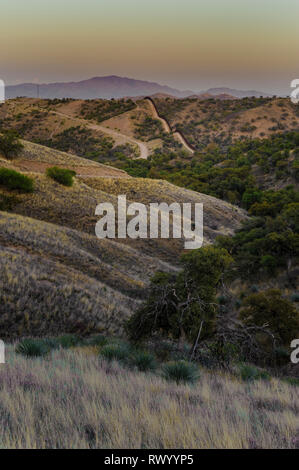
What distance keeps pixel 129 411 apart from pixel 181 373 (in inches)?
88.1

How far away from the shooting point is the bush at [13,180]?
26297mm

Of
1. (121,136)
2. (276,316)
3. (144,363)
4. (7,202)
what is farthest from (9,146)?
(121,136)

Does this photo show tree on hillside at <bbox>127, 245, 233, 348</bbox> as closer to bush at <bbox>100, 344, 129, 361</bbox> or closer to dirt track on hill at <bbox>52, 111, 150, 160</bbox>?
bush at <bbox>100, 344, 129, 361</bbox>

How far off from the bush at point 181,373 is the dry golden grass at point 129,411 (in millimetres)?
194

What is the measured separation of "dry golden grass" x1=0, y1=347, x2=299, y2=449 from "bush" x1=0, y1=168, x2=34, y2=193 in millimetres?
23560

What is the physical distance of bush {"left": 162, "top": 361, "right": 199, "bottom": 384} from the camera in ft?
18.0

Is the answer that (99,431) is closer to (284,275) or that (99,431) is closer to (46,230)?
(46,230)

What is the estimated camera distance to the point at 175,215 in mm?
37594

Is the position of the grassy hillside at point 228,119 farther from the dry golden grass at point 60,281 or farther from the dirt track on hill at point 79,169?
the dry golden grass at point 60,281

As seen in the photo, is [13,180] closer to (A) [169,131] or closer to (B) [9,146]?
(B) [9,146]

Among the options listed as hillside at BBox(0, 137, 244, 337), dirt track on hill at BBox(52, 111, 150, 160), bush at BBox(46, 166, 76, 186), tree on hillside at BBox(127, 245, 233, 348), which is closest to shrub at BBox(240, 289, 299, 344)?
tree on hillside at BBox(127, 245, 233, 348)

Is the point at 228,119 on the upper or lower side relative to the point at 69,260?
upper

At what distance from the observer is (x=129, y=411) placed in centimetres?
350

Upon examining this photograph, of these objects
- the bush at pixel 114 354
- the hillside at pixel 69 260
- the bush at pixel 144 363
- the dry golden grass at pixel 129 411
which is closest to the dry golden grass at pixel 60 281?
the hillside at pixel 69 260
